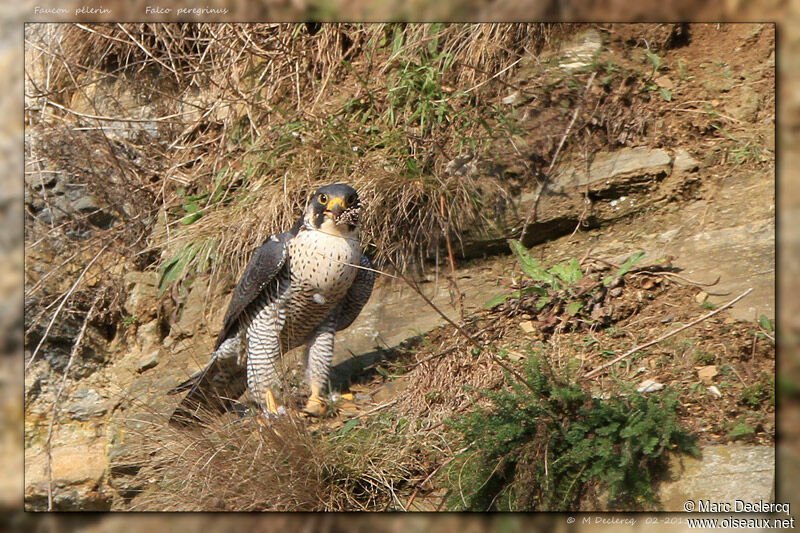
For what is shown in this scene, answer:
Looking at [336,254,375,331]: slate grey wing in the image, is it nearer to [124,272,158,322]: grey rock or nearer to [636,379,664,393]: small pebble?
[636,379,664,393]: small pebble

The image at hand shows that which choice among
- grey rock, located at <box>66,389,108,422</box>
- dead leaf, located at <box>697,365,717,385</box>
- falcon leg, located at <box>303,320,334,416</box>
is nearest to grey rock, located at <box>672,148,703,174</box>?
dead leaf, located at <box>697,365,717,385</box>

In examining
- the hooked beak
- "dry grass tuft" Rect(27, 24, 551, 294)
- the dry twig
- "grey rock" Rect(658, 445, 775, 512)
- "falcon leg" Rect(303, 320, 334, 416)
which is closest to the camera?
"grey rock" Rect(658, 445, 775, 512)

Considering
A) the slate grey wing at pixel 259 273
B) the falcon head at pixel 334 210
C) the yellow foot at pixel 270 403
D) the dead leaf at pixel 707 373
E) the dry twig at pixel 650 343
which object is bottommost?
the yellow foot at pixel 270 403

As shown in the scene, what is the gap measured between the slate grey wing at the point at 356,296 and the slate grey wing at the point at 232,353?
15.3 inches

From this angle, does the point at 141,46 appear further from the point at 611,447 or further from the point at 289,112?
the point at 611,447

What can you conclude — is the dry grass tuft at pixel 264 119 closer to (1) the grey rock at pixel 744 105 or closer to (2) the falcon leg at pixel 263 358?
(2) the falcon leg at pixel 263 358

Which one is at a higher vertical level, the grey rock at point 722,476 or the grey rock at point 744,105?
the grey rock at point 744,105

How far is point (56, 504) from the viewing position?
372 centimetres

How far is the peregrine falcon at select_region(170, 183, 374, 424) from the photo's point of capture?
3.34 metres

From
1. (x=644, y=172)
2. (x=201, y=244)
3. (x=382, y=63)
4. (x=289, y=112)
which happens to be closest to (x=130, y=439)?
(x=201, y=244)

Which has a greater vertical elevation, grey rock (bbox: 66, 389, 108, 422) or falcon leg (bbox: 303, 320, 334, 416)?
falcon leg (bbox: 303, 320, 334, 416)

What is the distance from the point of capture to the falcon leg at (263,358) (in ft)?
11.2

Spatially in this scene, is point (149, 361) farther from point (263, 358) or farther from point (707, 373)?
point (707, 373)

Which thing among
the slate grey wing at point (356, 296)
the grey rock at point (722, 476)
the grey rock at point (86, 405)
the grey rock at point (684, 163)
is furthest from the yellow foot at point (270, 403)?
the grey rock at point (684, 163)
